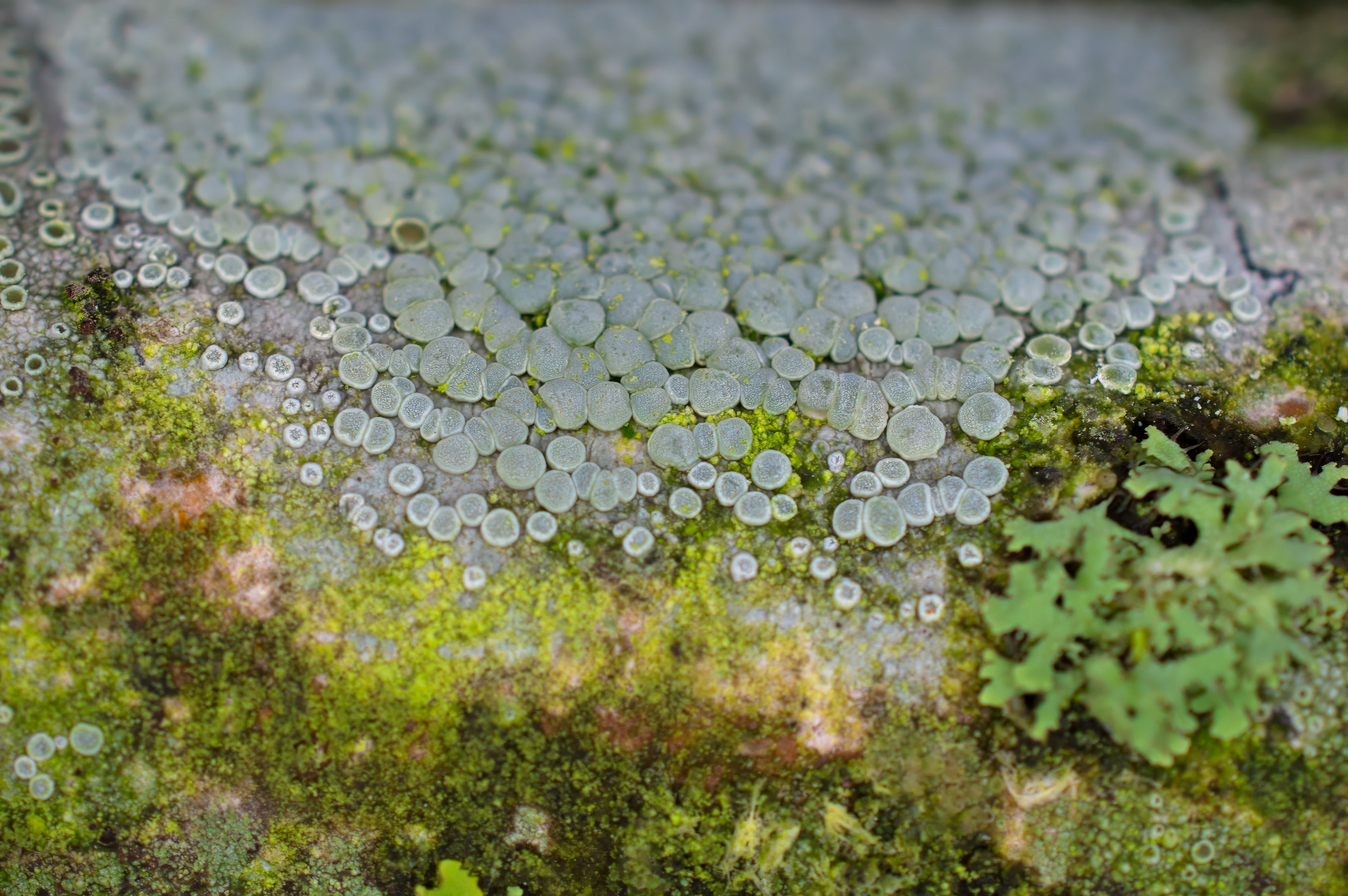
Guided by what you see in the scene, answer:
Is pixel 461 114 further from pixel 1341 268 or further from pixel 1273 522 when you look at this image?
pixel 1341 268

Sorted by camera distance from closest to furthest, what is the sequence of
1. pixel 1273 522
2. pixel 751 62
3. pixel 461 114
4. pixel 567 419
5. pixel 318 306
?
pixel 1273 522, pixel 567 419, pixel 318 306, pixel 461 114, pixel 751 62

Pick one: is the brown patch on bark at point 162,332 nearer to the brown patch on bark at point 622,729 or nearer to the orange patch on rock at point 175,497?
the orange patch on rock at point 175,497

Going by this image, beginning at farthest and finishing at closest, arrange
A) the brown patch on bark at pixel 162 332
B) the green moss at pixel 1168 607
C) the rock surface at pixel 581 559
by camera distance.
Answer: the brown patch on bark at pixel 162 332 → the rock surface at pixel 581 559 → the green moss at pixel 1168 607

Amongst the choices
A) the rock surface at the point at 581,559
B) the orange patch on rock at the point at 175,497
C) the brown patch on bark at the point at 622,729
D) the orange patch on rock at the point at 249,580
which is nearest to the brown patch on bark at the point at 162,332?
the rock surface at the point at 581,559

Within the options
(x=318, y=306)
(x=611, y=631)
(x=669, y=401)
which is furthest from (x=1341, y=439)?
(x=318, y=306)

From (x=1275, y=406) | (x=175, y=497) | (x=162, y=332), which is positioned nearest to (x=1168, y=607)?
(x=1275, y=406)

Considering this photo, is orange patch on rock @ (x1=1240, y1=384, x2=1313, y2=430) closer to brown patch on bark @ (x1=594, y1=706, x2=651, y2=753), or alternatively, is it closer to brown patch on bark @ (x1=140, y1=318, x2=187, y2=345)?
brown patch on bark @ (x1=594, y1=706, x2=651, y2=753)
